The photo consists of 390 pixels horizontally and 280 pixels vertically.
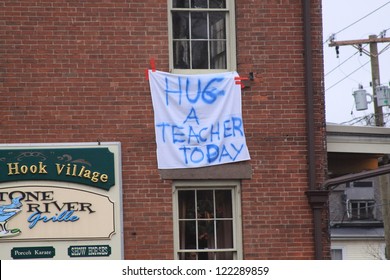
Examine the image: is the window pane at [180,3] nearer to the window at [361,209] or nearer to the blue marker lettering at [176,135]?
the blue marker lettering at [176,135]

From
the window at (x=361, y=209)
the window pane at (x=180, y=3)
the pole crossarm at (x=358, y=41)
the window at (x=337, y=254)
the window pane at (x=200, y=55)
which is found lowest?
the window at (x=337, y=254)

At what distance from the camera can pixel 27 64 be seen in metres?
13.8

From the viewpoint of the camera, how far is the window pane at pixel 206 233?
14.1 meters

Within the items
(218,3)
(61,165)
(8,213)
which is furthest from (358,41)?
(8,213)

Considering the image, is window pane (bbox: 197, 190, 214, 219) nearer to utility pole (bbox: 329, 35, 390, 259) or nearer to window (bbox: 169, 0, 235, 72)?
window (bbox: 169, 0, 235, 72)

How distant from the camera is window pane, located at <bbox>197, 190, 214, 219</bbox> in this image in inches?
555

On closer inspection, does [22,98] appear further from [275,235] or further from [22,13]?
[275,235]

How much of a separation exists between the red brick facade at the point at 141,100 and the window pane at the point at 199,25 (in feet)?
1.58

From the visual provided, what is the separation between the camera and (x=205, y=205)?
556 inches

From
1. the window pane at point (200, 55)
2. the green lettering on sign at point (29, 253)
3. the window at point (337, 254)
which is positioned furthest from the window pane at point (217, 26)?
the window at point (337, 254)

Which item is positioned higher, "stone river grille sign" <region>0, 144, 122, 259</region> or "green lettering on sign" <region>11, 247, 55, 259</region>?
"stone river grille sign" <region>0, 144, 122, 259</region>

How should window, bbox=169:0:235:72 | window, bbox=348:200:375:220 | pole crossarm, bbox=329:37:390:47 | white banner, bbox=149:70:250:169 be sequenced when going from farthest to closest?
window, bbox=348:200:375:220 < pole crossarm, bbox=329:37:390:47 < window, bbox=169:0:235:72 < white banner, bbox=149:70:250:169

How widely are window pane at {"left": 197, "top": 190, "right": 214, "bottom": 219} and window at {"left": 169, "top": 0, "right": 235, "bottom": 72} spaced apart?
73.4 inches

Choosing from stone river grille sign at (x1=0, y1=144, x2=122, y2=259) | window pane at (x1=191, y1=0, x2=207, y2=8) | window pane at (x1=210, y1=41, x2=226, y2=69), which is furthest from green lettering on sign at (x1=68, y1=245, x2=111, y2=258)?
window pane at (x1=191, y1=0, x2=207, y2=8)
